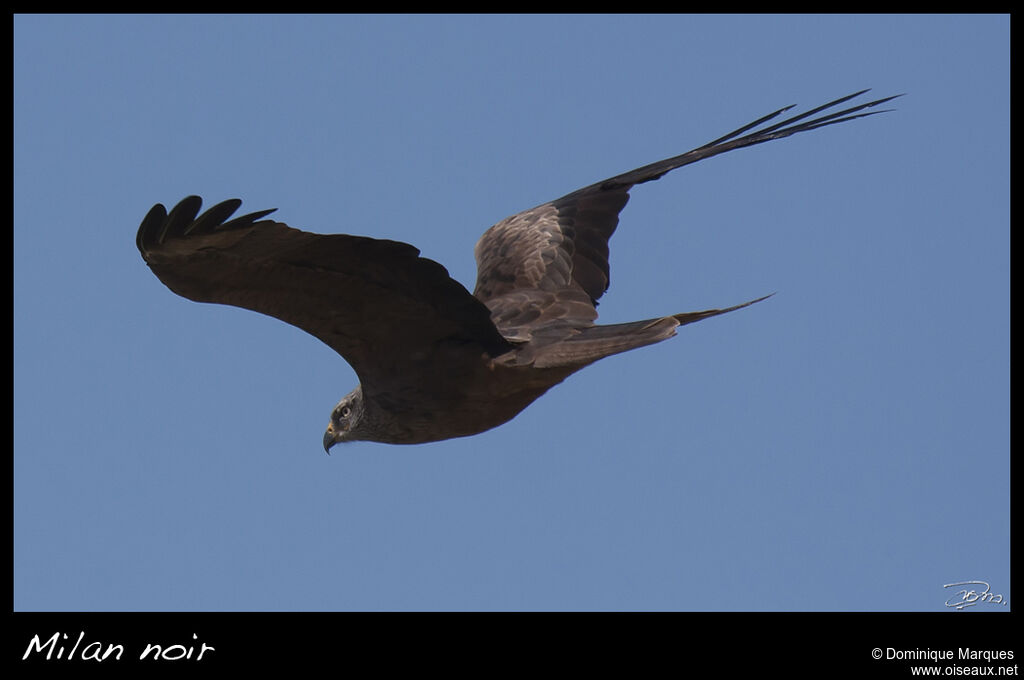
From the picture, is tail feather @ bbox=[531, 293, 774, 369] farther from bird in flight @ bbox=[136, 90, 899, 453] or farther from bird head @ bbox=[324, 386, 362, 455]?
bird head @ bbox=[324, 386, 362, 455]

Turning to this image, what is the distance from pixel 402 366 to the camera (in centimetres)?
893

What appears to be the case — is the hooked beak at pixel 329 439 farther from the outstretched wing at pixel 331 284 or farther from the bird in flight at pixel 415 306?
the outstretched wing at pixel 331 284

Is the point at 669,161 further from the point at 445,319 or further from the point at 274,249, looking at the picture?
the point at 274,249

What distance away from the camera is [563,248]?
10578 mm

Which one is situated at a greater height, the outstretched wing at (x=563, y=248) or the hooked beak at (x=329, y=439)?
the outstretched wing at (x=563, y=248)

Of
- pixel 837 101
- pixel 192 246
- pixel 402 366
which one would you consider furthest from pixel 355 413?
pixel 837 101

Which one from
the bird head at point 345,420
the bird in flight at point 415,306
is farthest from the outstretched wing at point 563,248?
the bird head at point 345,420

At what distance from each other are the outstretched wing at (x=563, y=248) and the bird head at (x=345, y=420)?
3.44 feet

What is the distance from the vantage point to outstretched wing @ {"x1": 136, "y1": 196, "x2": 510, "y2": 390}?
25.0ft

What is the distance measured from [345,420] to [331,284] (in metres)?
1.86

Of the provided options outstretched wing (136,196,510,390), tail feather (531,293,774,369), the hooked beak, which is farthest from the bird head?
tail feather (531,293,774,369)

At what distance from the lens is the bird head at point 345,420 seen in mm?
9602

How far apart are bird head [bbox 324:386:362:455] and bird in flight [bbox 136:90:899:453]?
0.04 ft

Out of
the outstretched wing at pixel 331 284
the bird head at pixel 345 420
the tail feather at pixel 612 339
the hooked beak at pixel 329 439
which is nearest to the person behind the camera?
the outstretched wing at pixel 331 284
